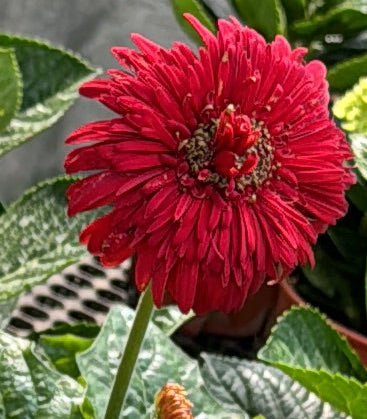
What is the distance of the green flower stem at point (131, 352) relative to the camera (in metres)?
0.31

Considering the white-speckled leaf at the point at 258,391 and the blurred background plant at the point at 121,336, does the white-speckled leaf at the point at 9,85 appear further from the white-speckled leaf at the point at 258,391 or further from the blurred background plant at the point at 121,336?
the white-speckled leaf at the point at 258,391

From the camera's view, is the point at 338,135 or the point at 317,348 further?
the point at 317,348

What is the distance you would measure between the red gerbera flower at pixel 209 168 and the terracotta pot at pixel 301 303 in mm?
281

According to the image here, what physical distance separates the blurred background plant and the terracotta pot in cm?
3

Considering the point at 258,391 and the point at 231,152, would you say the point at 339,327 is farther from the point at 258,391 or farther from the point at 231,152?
the point at 231,152

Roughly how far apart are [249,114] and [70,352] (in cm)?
25

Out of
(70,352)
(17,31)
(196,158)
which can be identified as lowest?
(70,352)

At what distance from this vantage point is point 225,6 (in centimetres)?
73

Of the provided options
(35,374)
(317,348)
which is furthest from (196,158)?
(317,348)

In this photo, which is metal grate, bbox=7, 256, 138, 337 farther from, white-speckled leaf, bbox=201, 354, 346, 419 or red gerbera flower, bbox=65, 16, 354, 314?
red gerbera flower, bbox=65, 16, 354, 314

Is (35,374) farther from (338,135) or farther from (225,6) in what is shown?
(225,6)

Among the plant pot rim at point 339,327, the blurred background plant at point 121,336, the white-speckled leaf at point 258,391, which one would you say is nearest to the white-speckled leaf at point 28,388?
the blurred background plant at point 121,336

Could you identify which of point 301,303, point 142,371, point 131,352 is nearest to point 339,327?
point 301,303

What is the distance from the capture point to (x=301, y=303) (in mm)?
604
